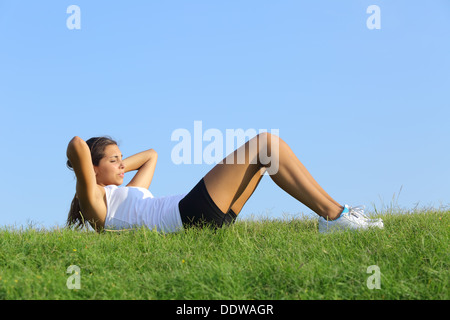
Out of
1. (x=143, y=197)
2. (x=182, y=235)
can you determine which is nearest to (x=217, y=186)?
(x=182, y=235)

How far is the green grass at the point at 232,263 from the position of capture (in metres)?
3.31

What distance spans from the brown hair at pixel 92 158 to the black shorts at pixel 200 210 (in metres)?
1.27

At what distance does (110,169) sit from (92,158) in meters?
0.25

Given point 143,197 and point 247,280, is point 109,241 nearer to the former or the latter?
point 143,197

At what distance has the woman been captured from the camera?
4594 mm

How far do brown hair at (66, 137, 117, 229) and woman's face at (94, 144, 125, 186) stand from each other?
53 millimetres

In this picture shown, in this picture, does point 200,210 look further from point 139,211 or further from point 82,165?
point 82,165

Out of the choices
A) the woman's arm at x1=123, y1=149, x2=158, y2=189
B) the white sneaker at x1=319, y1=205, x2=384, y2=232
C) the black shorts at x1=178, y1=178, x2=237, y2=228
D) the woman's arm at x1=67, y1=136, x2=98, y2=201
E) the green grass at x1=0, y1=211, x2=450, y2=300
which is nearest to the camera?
the green grass at x1=0, y1=211, x2=450, y2=300

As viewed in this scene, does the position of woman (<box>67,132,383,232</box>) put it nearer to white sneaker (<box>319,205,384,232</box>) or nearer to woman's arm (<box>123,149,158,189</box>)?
white sneaker (<box>319,205,384,232</box>)

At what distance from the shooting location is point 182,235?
15.6ft

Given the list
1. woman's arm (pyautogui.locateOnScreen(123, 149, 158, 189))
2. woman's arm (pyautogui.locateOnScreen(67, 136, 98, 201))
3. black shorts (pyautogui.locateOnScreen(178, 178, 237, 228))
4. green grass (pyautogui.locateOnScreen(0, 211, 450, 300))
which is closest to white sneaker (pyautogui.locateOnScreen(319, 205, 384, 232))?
green grass (pyautogui.locateOnScreen(0, 211, 450, 300))

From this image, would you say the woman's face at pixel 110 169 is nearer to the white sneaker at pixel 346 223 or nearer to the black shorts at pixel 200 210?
the black shorts at pixel 200 210

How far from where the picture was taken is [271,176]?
483 cm
